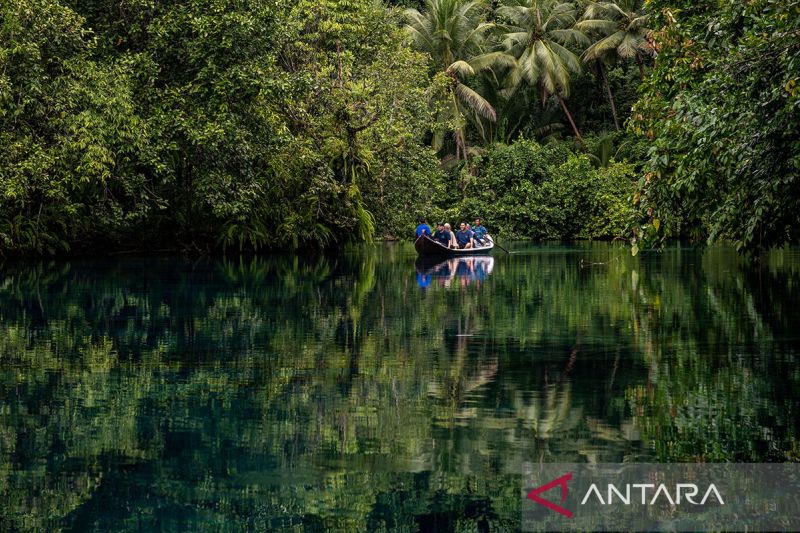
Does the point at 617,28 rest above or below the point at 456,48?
above

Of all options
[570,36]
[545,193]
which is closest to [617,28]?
[570,36]

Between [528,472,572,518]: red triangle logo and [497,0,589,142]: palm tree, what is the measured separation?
47792 mm

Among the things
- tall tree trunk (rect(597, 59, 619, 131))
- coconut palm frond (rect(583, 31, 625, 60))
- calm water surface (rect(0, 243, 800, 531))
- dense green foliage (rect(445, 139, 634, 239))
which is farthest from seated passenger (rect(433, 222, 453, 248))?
calm water surface (rect(0, 243, 800, 531))

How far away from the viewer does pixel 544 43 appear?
54.6 meters

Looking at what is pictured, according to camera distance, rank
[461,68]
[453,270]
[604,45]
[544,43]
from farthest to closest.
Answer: [544,43], [604,45], [461,68], [453,270]

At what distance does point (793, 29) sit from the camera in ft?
41.5

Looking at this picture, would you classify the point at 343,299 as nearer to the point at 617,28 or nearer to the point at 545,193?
the point at 545,193

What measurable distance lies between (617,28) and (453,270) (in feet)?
93.1

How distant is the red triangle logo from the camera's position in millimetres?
5918

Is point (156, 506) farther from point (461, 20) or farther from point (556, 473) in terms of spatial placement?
point (461, 20)

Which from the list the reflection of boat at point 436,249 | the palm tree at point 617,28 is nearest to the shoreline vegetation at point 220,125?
the reflection of boat at point 436,249

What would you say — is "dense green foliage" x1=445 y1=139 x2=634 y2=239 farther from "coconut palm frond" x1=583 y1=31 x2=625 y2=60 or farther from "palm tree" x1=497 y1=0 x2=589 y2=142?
"coconut palm frond" x1=583 y1=31 x2=625 y2=60

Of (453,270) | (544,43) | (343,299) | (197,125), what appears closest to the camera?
(343,299)

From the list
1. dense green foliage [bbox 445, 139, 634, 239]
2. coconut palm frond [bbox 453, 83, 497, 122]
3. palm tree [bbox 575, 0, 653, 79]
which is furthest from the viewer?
dense green foliage [bbox 445, 139, 634, 239]
